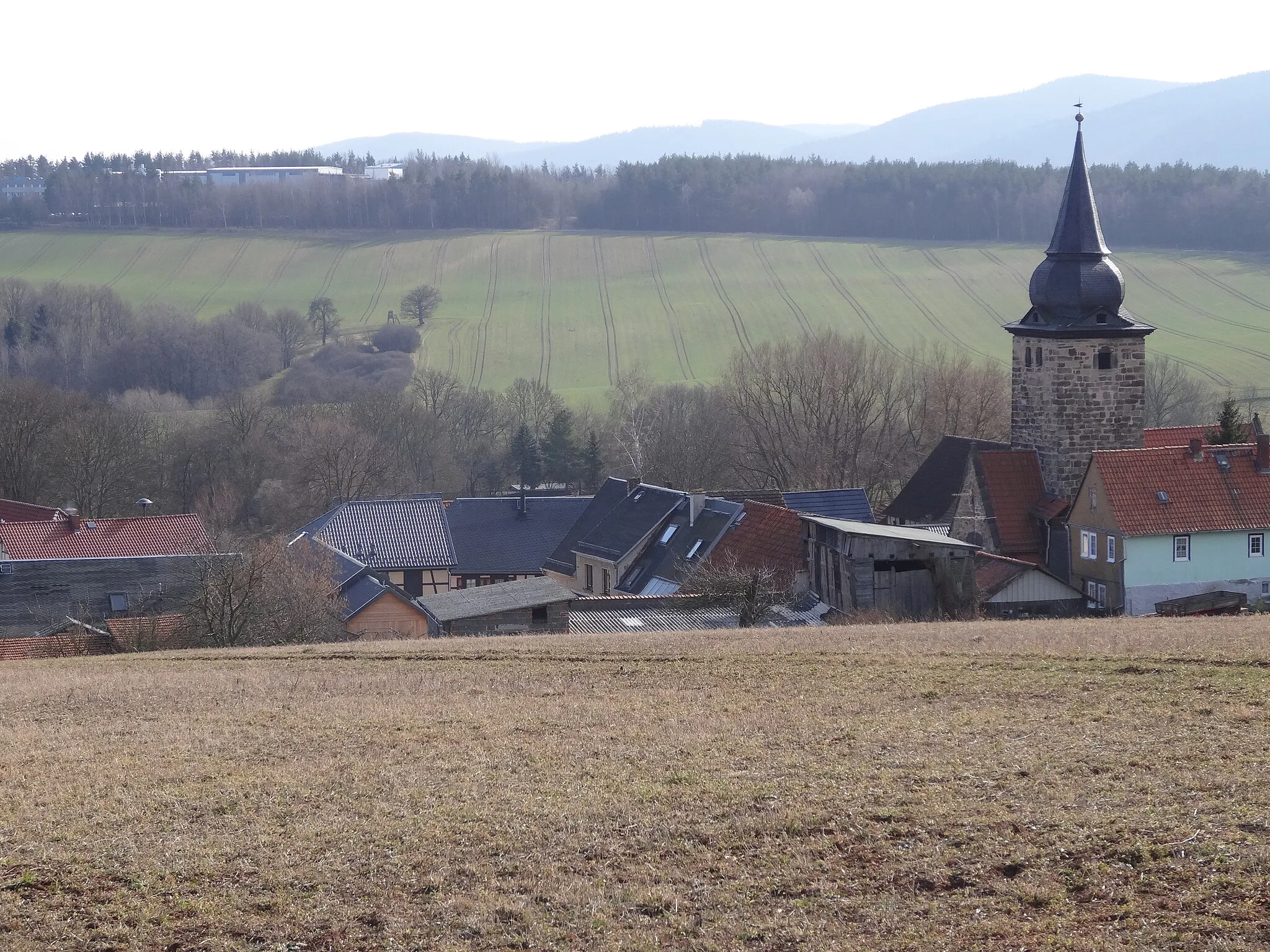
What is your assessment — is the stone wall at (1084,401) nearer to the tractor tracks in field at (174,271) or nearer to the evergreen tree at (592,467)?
the evergreen tree at (592,467)

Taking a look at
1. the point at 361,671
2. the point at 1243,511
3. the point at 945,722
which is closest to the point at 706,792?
the point at 945,722

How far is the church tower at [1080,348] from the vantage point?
4200 centimetres

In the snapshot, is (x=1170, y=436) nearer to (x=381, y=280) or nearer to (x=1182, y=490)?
(x=1182, y=490)

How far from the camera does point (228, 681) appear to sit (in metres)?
23.3

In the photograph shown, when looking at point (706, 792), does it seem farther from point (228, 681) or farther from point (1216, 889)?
point (228, 681)

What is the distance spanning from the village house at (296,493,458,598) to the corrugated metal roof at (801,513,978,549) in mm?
22975

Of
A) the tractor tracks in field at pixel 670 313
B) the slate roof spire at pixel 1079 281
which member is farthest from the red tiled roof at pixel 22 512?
the tractor tracks in field at pixel 670 313

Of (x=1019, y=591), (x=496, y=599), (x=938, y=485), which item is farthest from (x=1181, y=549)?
(x=496, y=599)

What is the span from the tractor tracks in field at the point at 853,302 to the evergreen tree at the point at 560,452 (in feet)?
79.1

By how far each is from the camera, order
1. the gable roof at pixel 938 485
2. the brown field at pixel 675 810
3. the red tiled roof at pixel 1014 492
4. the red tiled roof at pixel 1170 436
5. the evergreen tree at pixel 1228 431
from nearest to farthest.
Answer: the brown field at pixel 675 810, the red tiled roof at pixel 1014 492, the evergreen tree at pixel 1228 431, the gable roof at pixel 938 485, the red tiled roof at pixel 1170 436

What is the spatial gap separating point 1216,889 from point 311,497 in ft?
226

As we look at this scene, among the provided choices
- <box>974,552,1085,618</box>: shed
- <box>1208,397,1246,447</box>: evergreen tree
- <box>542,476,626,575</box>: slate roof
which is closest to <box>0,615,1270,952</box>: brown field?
<box>974,552,1085,618</box>: shed

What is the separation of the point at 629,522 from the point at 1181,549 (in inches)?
773

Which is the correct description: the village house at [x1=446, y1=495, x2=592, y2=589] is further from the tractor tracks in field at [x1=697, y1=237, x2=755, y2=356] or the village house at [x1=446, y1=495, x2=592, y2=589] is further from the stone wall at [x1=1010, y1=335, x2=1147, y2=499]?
the tractor tracks in field at [x1=697, y1=237, x2=755, y2=356]
